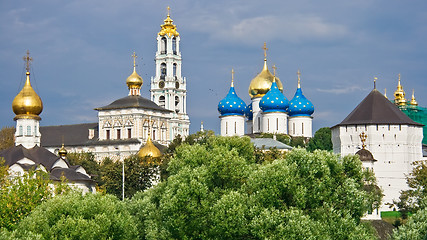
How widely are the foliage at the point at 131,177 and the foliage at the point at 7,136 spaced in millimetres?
28897

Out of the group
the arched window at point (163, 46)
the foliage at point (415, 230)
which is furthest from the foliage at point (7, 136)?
the foliage at point (415, 230)

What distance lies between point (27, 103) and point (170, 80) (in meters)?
33.8

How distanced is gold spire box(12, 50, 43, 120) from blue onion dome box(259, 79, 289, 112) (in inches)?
1067

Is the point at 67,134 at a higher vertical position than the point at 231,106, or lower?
lower

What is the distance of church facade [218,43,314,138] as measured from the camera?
3095 inches

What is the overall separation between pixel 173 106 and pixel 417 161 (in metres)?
37.7

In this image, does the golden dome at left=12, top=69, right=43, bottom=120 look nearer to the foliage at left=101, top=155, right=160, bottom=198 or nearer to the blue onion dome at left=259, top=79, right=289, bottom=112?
the foliage at left=101, top=155, right=160, bottom=198

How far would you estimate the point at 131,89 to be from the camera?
262 feet

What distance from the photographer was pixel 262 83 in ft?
272

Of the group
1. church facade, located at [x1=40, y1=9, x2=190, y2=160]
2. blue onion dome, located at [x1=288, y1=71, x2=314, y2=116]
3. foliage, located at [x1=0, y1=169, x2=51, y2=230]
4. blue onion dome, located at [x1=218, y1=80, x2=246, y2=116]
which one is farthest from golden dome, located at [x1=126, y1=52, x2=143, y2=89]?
foliage, located at [x1=0, y1=169, x2=51, y2=230]

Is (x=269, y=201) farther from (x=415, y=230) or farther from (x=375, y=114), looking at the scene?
(x=375, y=114)

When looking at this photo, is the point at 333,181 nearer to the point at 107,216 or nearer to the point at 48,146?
the point at 107,216

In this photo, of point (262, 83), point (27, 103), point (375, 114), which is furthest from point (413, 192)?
point (262, 83)

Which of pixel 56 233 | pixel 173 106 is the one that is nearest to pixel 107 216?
pixel 56 233
